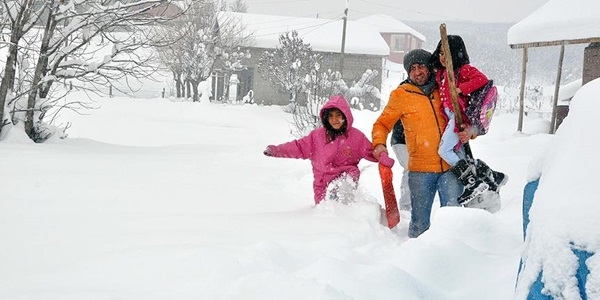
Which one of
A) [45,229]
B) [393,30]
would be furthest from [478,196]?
[393,30]

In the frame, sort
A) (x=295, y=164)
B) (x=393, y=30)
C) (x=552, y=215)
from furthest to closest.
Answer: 1. (x=393, y=30)
2. (x=295, y=164)
3. (x=552, y=215)

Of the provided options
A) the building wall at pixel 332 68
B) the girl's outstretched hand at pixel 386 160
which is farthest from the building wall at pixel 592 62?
the building wall at pixel 332 68

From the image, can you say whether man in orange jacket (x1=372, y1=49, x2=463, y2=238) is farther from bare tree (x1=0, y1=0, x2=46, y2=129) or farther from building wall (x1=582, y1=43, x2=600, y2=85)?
building wall (x1=582, y1=43, x2=600, y2=85)

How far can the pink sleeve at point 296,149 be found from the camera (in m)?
4.56

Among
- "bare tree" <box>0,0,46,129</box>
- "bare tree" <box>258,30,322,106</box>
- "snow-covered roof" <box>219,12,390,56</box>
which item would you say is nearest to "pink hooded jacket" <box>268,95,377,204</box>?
"bare tree" <box>0,0,46,129</box>

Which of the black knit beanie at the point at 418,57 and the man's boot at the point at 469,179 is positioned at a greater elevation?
the black knit beanie at the point at 418,57

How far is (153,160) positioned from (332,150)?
3209mm

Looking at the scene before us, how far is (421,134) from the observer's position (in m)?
3.96

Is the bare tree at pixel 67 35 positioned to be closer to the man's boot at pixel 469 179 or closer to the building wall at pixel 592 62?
the man's boot at pixel 469 179

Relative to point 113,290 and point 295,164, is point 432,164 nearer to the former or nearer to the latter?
point 113,290

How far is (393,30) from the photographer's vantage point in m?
70.3

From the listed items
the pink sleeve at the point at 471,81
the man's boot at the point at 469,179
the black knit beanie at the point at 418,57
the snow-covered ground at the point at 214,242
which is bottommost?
the snow-covered ground at the point at 214,242

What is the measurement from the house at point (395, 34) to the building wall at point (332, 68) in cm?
3524

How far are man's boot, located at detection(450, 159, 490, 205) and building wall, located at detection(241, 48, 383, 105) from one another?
3033 cm
